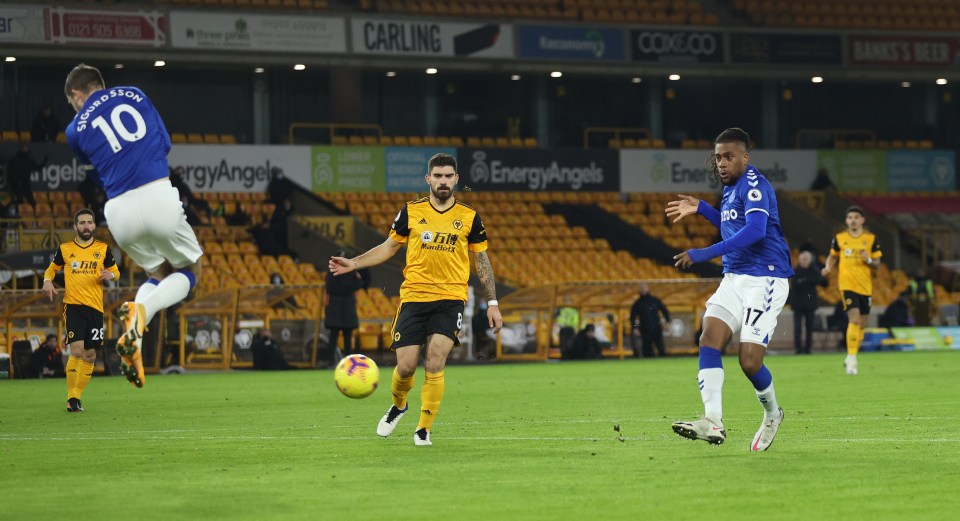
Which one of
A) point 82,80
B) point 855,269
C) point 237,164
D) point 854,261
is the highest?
point 237,164

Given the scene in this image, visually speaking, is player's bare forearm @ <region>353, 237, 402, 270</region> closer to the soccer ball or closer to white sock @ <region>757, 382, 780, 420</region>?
the soccer ball

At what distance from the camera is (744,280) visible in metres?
9.77

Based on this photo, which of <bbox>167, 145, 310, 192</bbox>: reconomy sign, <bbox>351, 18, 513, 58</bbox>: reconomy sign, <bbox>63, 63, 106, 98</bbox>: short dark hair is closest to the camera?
<bbox>63, 63, 106, 98</bbox>: short dark hair

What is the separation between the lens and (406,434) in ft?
37.3

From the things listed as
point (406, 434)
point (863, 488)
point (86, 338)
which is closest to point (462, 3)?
point (86, 338)

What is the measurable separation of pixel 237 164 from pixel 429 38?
20.2 feet

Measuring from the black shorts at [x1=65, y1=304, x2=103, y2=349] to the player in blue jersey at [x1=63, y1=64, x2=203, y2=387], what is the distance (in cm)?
629

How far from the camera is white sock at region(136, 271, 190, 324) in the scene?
Result: 9562mm

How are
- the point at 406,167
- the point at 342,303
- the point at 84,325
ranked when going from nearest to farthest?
the point at 84,325
the point at 342,303
the point at 406,167

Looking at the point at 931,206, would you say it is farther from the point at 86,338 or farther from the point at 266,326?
the point at 86,338

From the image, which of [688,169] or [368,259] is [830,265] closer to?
[368,259]

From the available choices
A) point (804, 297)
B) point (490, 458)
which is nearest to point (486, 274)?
point (490, 458)

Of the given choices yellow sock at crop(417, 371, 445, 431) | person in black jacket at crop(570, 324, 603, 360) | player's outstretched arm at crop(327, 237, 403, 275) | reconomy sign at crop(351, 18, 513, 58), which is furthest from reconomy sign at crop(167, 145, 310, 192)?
yellow sock at crop(417, 371, 445, 431)

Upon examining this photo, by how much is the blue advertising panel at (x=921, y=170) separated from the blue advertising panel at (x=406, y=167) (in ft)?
48.0
